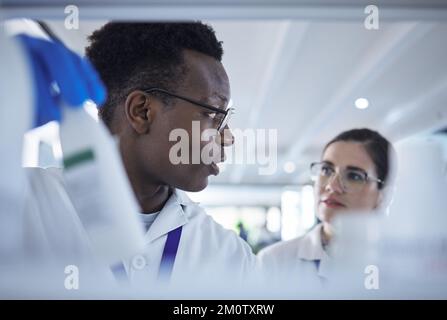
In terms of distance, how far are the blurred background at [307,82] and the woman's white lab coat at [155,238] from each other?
3 centimetres

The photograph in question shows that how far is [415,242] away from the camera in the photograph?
3.36 ft

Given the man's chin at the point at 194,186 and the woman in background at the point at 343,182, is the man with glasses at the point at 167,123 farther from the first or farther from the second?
the woman in background at the point at 343,182

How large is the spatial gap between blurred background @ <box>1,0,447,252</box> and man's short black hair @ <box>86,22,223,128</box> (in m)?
0.03

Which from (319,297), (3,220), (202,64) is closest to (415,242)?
(319,297)

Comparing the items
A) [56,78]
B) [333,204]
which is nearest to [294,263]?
[333,204]

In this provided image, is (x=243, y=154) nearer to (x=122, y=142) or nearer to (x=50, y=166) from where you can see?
(x=122, y=142)

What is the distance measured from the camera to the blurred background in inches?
40.2

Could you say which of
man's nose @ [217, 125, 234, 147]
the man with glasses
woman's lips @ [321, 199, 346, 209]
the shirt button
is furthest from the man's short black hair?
woman's lips @ [321, 199, 346, 209]

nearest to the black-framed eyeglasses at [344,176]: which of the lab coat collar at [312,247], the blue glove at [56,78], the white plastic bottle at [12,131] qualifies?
the lab coat collar at [312,247]

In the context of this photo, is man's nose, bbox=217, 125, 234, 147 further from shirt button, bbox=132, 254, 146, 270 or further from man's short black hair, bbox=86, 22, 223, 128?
shirt button, bbox=132, 254, 146, 270

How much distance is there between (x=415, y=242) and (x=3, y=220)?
0.93 m

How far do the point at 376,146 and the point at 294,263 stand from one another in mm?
329

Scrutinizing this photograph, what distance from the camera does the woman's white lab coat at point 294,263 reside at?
1012mm

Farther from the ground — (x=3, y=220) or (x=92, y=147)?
(x=92, y=147)
